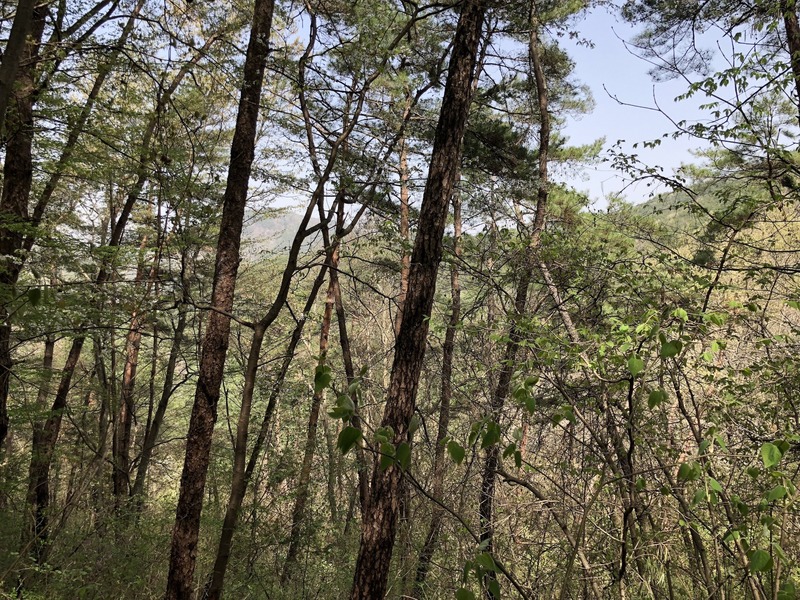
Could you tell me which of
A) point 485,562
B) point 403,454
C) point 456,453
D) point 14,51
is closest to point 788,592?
point 485,562

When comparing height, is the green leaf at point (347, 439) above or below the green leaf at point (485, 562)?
above

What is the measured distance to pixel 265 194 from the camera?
9.59 metres

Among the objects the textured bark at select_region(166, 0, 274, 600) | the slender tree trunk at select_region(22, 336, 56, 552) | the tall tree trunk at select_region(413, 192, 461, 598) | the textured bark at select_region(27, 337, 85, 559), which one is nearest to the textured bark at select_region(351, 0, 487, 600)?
the tall tree trunk at select_region(413, 192, 461, 598)

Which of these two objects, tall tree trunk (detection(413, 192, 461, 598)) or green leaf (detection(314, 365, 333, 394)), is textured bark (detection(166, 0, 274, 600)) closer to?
tall tree trunk (detection(413, 192, 461, 598))

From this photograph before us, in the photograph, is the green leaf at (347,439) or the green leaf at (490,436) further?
the green leaf at (490,436)

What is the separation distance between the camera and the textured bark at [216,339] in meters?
4.09

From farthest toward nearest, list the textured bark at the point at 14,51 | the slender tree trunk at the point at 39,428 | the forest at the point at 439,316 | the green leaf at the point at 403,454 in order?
the slender tree trunk at the point at 39,428
the forest at the point at 439,316
the green leaf at the point at 403,454
the textured bark at the point at 14,51

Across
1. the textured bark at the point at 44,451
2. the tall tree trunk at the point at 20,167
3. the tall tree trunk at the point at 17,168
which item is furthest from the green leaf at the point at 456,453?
the textured bark at the point at 44,451

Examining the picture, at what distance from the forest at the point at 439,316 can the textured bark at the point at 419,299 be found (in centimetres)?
2

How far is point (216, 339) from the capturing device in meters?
4.34

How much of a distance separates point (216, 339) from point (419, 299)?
213 cm

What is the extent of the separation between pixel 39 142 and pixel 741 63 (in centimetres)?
694

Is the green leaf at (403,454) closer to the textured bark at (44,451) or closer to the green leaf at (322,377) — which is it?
the green leaf at (322,377)

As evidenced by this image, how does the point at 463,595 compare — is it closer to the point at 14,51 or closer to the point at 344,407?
the point at 344,407
